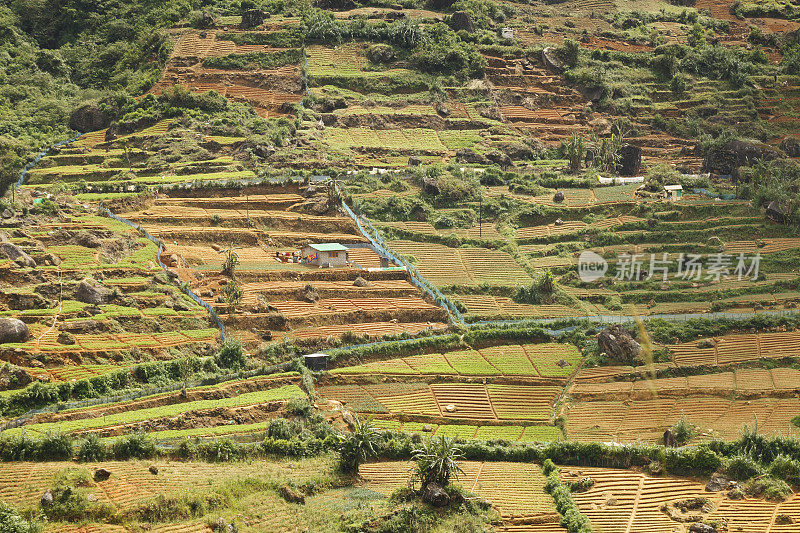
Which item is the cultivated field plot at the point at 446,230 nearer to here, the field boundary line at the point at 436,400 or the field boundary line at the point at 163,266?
the field boundary line at the point at 163,266

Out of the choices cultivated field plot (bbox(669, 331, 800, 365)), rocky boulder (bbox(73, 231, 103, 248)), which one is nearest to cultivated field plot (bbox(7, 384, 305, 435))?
rocky boulder (bbox(73, 231, 103, 248))

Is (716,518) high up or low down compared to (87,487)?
down

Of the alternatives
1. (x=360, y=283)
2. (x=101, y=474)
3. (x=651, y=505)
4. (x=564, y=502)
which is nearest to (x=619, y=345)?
(x=651, y=505)

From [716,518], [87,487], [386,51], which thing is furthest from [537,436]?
[386,51]

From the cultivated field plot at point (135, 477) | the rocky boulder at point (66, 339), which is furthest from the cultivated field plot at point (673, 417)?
the rocky boulder at point (66, 339)

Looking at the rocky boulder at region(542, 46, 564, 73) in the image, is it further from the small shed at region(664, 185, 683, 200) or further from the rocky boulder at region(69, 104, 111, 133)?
the rocky boulder at region(69, 104, 111, 133)

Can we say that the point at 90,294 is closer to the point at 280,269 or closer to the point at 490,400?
the point at 280,269

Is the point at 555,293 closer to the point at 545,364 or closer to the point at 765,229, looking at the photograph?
the point at 545,364
